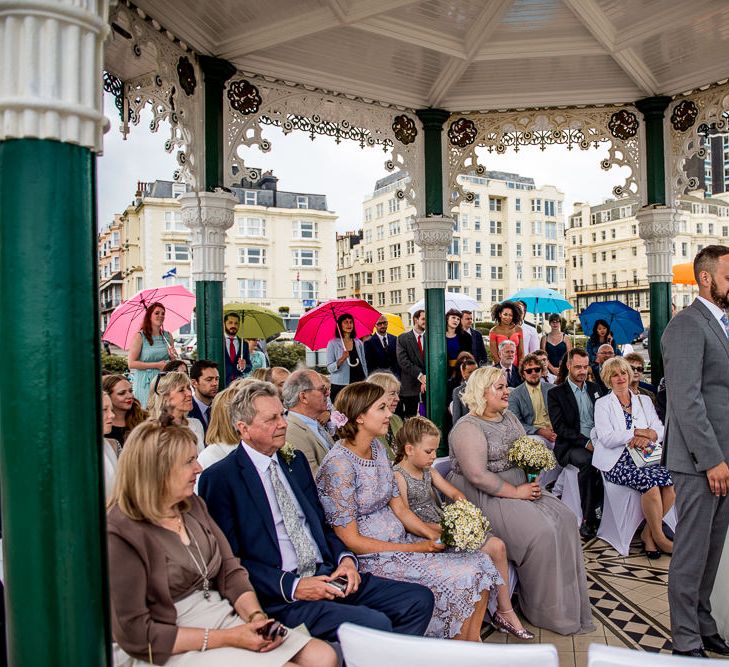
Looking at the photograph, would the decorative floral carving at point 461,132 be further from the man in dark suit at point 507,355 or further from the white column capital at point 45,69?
the white column capital at point 45,69

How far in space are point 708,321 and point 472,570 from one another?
1.73 metres

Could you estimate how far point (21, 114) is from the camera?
1.63m

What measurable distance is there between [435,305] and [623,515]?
2.96 meters

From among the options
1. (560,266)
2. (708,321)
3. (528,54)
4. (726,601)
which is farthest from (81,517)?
(560,266)

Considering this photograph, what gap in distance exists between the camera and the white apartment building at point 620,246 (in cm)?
6519

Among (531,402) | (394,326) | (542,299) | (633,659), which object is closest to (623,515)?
(531,402)

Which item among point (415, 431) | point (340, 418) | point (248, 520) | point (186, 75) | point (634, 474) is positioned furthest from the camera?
point (186, 75)

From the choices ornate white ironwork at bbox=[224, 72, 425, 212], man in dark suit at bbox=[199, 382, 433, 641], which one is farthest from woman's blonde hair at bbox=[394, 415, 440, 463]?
ornate white ironwork at bbox=[224, 72, 425, 212]

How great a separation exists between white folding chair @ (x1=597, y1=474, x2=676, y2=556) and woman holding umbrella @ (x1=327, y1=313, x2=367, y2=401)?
2.81m

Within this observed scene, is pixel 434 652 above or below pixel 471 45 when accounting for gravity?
below

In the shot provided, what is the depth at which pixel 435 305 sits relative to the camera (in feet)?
23.0

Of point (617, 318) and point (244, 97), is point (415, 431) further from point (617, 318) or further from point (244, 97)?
point (617, 318)

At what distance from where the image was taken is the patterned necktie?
2785 mm

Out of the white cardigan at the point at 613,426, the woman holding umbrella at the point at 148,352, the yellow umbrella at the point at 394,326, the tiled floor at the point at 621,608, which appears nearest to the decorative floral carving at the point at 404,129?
the woman holding umbrella at the point at 148,352
